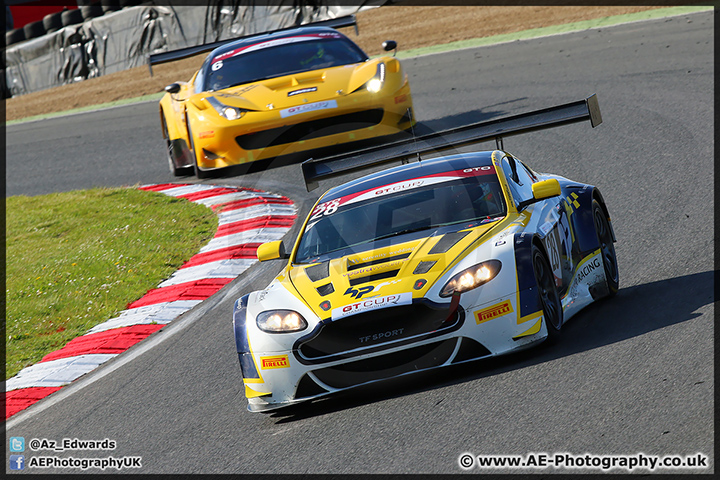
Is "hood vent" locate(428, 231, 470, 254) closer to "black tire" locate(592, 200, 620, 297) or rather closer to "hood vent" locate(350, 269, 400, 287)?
"hood vent" locate(350, 269, 400, 287)

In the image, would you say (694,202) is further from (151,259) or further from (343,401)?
(151,259)

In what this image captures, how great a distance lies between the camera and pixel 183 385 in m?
6.06

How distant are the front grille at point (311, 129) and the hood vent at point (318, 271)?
484 cm

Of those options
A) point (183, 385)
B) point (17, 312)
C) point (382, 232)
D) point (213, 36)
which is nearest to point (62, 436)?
point (183, 385)

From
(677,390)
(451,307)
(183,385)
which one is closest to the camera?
(677,390)

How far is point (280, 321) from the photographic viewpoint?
17.1 ft

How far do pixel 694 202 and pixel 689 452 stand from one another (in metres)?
4.67

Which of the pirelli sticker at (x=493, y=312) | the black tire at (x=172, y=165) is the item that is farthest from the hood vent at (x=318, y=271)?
the black tire at (x=172, y=165)

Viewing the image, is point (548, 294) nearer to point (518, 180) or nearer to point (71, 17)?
point (518, 180)

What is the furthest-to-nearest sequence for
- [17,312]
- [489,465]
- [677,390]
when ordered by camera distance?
[17,312], [677,390], [489,465]

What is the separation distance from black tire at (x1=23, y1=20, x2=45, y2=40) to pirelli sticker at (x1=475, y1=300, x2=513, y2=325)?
22012 millimetres

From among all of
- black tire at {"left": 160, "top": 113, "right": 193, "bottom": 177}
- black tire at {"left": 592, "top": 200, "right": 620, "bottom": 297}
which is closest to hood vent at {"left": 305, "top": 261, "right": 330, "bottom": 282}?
black tire at {"left": 592, "top": 200, "right": 620, "bottom": 297}

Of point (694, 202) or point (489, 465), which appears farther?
point (694, 202)

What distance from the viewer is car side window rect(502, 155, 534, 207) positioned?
6103mm
